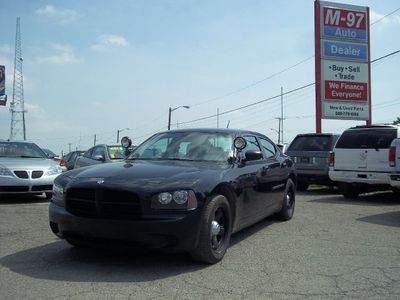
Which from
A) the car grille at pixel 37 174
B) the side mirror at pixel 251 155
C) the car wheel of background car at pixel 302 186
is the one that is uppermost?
the side mirror at pixel 251 155

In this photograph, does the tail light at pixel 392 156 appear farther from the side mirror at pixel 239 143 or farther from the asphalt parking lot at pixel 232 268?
the side mirror at pixel 239 143

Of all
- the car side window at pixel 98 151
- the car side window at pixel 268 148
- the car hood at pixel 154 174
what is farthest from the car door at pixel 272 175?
the car side window at pixel 98 151

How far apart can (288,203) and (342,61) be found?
1254cm

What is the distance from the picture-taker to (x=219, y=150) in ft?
21.2

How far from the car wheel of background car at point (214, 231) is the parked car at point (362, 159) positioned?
6645 mm

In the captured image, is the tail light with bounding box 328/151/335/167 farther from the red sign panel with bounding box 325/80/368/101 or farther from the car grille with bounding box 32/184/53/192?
the red sign panel with bounding box 325/80/368/101

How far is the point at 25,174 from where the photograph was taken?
10648 mm

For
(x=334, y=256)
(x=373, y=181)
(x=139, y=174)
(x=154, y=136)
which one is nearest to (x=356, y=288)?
(x=334, y=256)

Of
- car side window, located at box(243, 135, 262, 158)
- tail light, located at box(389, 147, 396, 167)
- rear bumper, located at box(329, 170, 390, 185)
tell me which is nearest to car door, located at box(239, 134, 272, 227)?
car side window, located at box(243, 135, 262, 158)

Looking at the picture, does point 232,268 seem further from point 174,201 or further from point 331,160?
point 331,160

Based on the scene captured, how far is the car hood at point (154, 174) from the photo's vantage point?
16.9 ft

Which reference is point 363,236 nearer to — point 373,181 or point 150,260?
point 150,260

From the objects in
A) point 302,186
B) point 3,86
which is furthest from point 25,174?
point 3,86

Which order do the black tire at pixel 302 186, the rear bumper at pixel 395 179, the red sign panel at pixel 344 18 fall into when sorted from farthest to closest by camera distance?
the red sign panel at pixel 344 18, the black tire at pixel 302 186, the rear bumper at pixel 395 179
